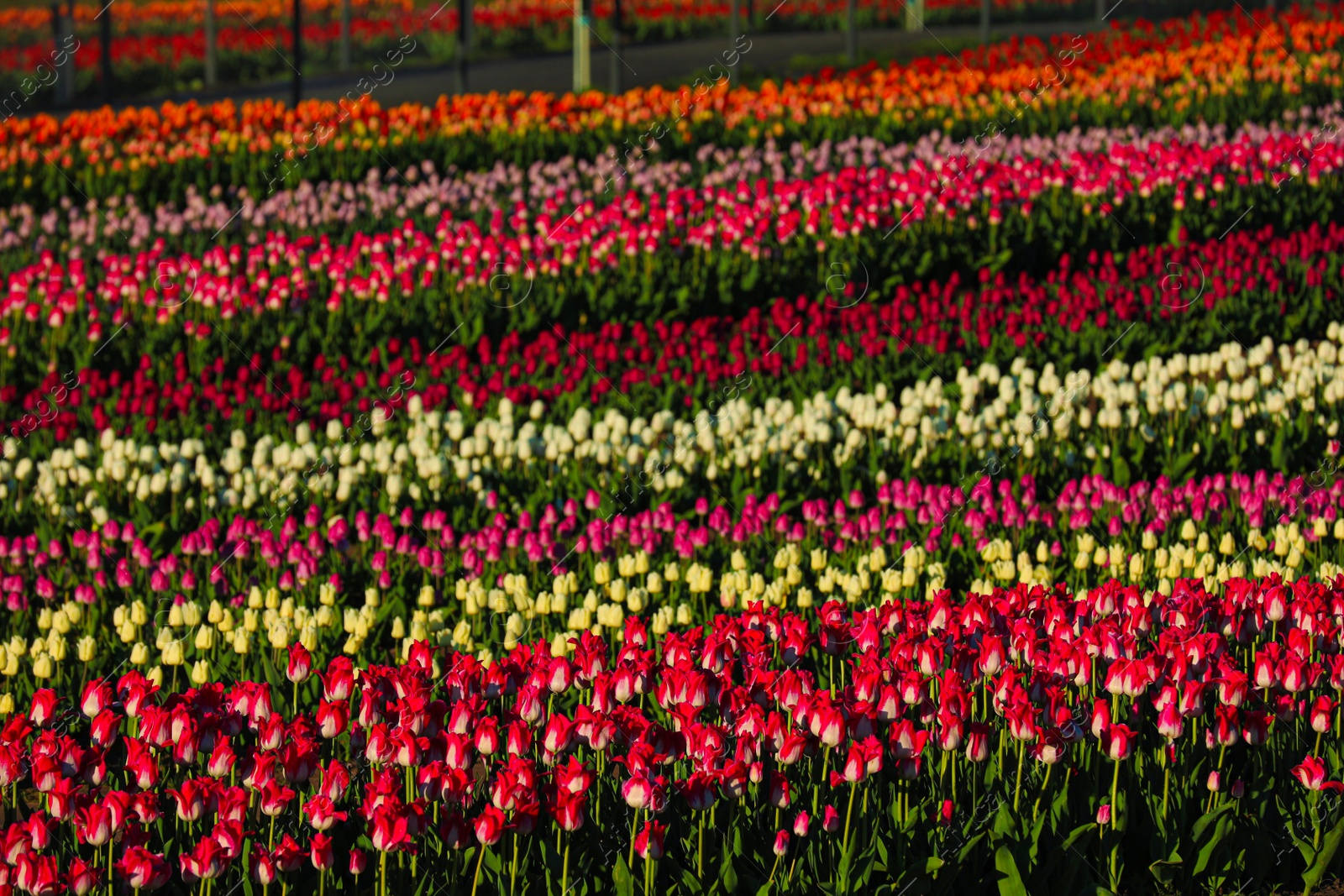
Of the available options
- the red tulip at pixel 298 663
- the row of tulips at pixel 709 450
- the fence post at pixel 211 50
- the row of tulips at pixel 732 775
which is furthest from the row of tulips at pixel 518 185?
the fence post at pixel 211 50

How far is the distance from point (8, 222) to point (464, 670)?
947cm

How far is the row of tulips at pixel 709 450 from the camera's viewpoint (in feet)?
21.9

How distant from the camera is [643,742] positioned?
335 centimetres

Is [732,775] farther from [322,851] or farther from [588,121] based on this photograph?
[588,121]

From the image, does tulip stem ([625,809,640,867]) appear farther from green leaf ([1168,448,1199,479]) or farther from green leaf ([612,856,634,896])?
green leaf ([1168,448,1199,479])

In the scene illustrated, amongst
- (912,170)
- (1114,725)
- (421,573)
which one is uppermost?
(912,170)

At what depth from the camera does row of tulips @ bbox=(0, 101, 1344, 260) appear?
11.2 metres

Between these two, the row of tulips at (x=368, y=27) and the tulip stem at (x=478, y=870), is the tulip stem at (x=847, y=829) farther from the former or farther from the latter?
the row of tulips at (x=368, y=27)

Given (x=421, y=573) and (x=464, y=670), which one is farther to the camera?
(x=421, y=573)

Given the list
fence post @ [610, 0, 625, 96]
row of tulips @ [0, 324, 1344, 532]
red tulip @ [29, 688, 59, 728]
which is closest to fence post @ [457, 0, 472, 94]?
fence post @ [610, 0, 625, 96]

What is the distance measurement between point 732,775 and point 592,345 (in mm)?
5654

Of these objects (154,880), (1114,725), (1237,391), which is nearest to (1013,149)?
(1237,391)

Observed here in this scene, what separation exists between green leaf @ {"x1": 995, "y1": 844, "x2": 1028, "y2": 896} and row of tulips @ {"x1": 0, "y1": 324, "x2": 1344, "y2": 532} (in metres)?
3.35

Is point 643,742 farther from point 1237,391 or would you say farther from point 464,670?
point 1237,391
